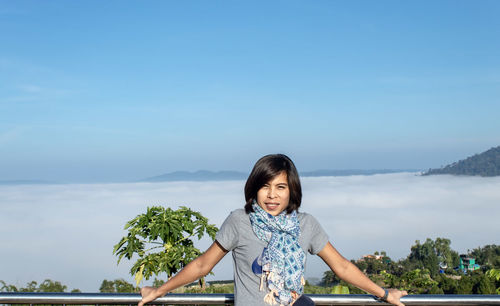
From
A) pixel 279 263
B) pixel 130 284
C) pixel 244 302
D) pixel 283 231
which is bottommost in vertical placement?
pixel 130 284

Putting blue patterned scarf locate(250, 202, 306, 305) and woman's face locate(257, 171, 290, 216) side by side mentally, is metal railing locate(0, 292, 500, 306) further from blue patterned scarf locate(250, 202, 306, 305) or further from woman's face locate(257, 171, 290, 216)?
woman's face locate(257, 171, 290, 216)

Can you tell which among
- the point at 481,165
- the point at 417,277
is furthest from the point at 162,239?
the point at 481,165

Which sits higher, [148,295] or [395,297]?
[148,295]

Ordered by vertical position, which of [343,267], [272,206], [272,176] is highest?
[272,176]

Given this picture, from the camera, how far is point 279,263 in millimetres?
2035

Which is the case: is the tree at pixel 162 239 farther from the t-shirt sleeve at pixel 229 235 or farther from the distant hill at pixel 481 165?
the distant hill at pixel 481 165

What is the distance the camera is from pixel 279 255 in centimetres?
204

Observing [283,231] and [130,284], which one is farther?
[130,284]

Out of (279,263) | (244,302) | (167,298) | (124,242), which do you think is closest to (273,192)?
(279,263)

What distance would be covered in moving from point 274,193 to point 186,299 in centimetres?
102

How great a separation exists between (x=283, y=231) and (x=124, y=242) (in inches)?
348

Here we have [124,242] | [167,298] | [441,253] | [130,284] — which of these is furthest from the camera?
[441,253]

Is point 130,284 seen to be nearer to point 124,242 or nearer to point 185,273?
point 124,242

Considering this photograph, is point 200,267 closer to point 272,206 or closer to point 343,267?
point 272,206
